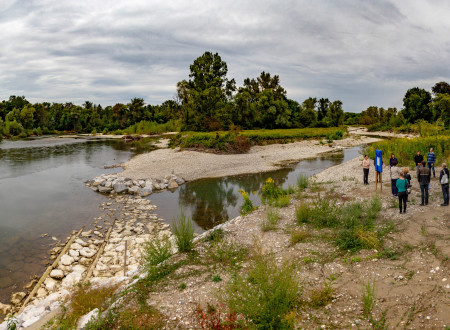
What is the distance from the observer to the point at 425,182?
11914mm

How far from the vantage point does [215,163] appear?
104ft

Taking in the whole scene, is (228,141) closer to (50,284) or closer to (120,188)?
(120,188)

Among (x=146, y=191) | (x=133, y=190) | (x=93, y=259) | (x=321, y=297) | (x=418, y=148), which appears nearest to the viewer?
(x=321, y=297)

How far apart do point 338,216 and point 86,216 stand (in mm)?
13058

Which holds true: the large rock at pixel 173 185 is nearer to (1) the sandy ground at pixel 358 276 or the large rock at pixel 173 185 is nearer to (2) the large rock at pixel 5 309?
(1) the sandy ground at pixel 358 276

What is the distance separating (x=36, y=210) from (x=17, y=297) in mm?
10004

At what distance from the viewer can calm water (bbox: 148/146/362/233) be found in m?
16.5

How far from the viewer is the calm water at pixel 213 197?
54.0ft

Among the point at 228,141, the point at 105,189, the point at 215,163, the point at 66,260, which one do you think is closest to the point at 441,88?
the point at 228,141

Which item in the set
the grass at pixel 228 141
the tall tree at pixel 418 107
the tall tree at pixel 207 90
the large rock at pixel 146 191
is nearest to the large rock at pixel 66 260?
the large rock at pixel 146 191

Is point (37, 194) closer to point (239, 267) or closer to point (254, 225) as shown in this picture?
point (254, 225)

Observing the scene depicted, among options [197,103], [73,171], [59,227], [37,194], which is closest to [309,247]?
[59,227]

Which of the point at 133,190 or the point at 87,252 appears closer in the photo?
the point at 87,252

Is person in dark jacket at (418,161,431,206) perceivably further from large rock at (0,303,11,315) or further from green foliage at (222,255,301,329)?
large rock at (0,303,11,315)
